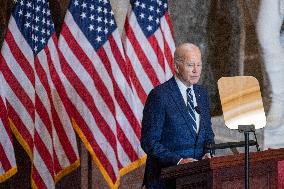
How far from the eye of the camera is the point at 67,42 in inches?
227

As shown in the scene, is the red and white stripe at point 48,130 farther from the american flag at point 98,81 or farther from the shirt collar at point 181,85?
the shirt collar at point 181,85

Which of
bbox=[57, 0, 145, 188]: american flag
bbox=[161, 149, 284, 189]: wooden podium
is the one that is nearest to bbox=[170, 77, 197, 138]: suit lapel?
bbox=[161, 149, 284, 189]: wooden podium

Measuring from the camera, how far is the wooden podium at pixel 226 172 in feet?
11.8

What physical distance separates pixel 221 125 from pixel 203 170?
331cm

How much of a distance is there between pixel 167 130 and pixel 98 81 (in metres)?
1.60

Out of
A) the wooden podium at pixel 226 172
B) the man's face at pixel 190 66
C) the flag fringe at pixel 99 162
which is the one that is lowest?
the flag fringe at pixel 99 162

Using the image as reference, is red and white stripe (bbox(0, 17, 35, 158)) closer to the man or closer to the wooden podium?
the man

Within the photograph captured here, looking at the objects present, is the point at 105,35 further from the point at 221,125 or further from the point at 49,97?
the point at 221,125

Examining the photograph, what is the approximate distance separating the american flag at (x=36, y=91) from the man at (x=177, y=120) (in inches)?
64.5

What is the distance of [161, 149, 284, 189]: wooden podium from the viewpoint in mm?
3582

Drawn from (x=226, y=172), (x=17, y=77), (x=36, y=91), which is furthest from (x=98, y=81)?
(x=226, y=172)

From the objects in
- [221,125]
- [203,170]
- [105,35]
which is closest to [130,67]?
[105,35]

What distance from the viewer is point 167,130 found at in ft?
14.1

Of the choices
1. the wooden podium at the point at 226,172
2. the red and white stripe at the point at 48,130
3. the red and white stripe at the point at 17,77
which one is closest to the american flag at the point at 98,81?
the red and white stripe at the point at 48,130
